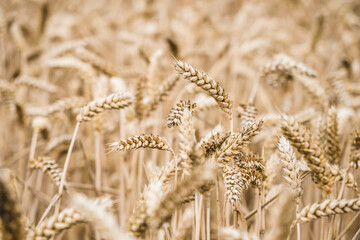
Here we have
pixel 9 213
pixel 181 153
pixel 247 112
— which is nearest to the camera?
pixel 9 213

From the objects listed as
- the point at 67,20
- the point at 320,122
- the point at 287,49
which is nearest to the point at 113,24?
the point at 67,20

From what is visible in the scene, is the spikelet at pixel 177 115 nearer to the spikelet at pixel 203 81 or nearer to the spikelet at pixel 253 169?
the spikelet at pixel 203 81

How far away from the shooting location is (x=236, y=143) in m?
0.68

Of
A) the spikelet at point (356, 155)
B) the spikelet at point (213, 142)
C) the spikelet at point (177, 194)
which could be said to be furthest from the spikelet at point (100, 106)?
the spikelet at point (356, 155)

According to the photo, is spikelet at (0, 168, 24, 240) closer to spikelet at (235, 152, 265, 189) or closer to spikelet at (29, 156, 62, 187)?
spikelet at (29, 156, 62, 187)

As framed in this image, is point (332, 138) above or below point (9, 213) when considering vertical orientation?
above

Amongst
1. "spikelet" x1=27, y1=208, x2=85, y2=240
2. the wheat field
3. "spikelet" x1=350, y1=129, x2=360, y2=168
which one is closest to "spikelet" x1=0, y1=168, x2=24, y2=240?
the wheat field

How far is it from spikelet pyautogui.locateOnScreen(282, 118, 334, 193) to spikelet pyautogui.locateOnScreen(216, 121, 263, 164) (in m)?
0.08

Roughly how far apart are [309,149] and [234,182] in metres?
0.21

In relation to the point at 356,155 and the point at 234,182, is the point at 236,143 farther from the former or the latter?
the point at 356,155

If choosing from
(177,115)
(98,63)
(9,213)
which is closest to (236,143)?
(177,115)

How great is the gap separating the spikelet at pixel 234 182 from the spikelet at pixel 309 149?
0.15m

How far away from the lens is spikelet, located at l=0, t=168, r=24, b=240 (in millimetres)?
449

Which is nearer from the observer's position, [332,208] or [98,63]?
[332,208]
